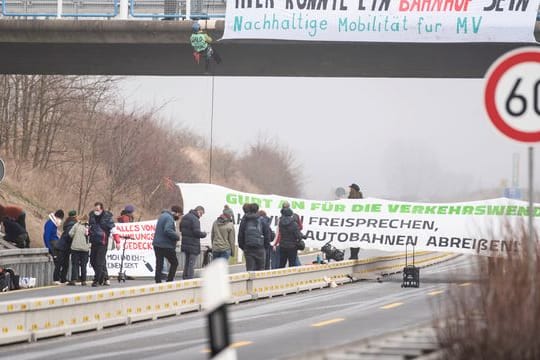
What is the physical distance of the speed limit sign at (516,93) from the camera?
9.73 m

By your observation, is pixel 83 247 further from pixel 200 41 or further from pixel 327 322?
pixel 327 322

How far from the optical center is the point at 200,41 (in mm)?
30828

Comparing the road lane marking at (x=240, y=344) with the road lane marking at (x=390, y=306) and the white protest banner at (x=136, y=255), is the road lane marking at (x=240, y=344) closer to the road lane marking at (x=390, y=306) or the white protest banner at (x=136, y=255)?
the road lane marking at (x=390, y=306)

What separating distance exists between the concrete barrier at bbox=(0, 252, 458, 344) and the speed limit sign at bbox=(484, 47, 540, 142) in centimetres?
765

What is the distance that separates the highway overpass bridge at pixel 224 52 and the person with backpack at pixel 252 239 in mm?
7267

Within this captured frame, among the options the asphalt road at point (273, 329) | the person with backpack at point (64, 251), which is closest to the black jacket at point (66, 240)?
the person with backpack at point (64, 251)

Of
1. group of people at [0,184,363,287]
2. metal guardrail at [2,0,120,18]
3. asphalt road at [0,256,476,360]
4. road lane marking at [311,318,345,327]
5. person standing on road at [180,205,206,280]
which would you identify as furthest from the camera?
metal guardrail at [2,0,120,18]

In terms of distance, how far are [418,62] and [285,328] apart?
56.5 feet

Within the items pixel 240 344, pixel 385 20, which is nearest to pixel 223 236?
pixel 385 20

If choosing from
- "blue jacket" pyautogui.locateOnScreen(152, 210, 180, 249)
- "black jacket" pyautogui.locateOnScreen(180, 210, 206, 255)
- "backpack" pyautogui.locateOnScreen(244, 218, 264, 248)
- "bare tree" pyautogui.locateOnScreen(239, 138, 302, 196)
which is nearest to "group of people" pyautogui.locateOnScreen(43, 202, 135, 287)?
"black jacket" pyautogui.locateOnScreen(180, 210, 206, 255)

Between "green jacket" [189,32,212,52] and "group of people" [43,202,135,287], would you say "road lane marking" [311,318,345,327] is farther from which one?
"green jacket" [189,32,212,52]

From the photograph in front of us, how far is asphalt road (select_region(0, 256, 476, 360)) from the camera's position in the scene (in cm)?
1396

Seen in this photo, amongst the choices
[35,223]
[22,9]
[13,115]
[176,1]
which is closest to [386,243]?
[176,1]

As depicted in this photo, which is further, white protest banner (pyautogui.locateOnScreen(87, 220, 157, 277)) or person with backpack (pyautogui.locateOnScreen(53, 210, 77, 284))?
white protest banner (pyautogui.locateOnScreen(87, 220, 157, 277))
